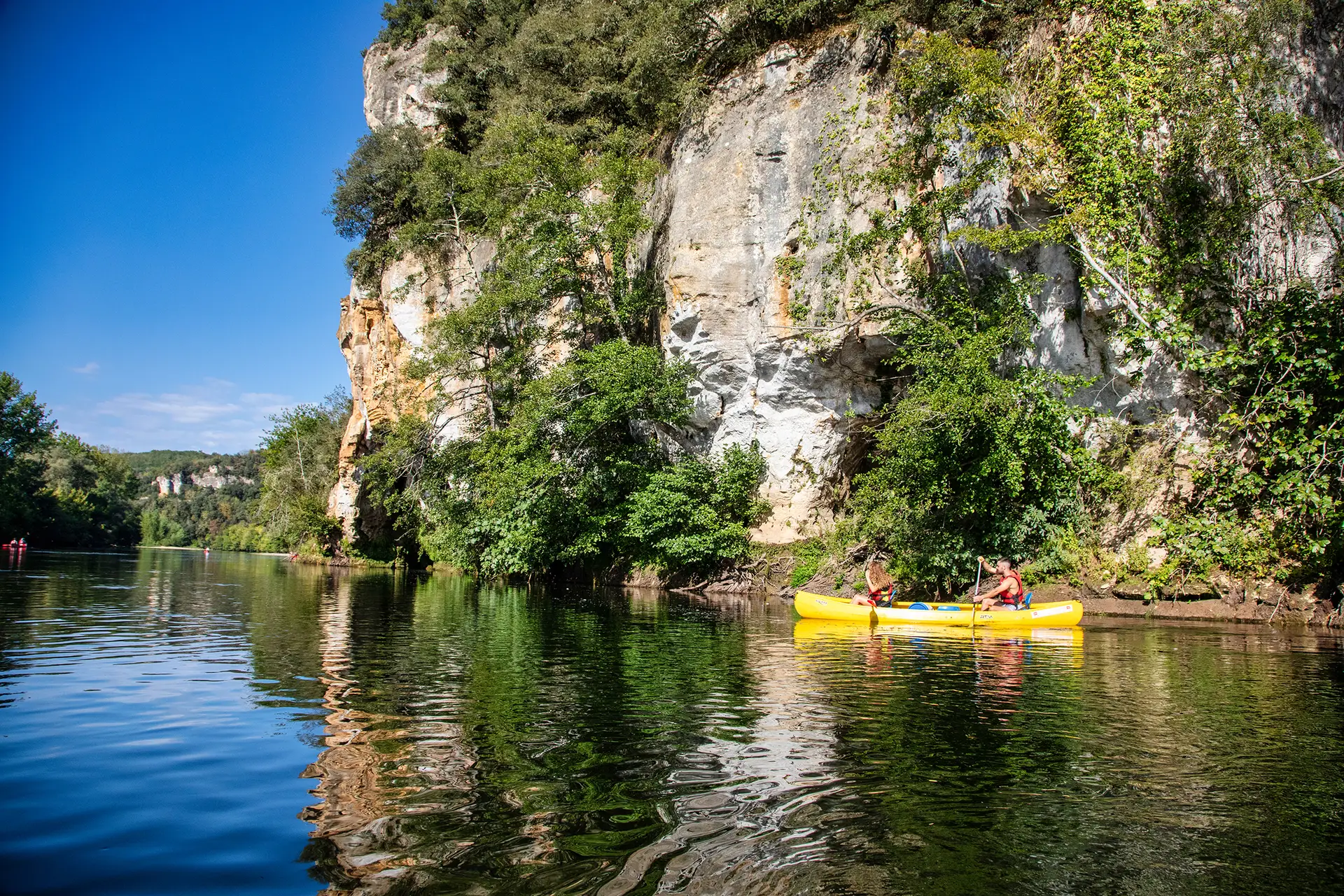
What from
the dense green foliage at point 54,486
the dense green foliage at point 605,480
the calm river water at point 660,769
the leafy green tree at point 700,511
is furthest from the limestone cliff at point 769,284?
the dense green foliage at point 54,486

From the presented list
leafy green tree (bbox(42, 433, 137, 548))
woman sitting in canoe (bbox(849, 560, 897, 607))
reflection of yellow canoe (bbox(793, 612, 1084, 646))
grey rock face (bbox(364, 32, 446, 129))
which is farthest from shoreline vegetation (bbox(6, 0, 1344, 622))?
leafy green tree (bbox(42, 433, 137, 548))

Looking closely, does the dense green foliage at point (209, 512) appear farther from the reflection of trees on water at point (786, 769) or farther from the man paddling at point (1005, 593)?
the reflection of trees on water at point (786, 769)

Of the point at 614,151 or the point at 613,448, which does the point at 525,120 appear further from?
the point at 613,448

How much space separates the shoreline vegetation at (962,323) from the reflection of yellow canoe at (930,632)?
3.80 meters

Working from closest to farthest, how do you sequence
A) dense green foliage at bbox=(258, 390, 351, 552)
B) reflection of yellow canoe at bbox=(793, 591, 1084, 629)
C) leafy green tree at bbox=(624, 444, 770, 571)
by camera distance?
reflection of yellow canoe at bbox=(793, 591, 1084, 629), leafy green tree at bbox=(624, 444, 770, 571), dense green foliage at bbox=(258, 390, 351, 552)

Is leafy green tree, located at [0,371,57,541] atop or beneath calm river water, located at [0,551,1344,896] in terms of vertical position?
atop

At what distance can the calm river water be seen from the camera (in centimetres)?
356

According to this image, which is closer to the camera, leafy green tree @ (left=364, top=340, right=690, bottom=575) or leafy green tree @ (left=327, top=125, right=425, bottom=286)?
leafy green tree @ (left=364, top=340, right=690, bottom=575)

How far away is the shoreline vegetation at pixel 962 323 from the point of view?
1536cm

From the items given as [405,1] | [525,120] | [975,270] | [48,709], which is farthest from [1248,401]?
[405,1]

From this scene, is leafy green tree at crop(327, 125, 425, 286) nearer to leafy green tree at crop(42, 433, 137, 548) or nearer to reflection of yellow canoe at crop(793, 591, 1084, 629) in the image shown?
reflection of yellow canoe at crop(793, 591, 1084, 629)

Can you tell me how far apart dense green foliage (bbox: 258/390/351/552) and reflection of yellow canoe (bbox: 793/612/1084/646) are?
3702cm

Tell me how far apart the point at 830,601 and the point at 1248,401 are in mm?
8718

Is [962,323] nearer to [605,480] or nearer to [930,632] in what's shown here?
[930,632]
